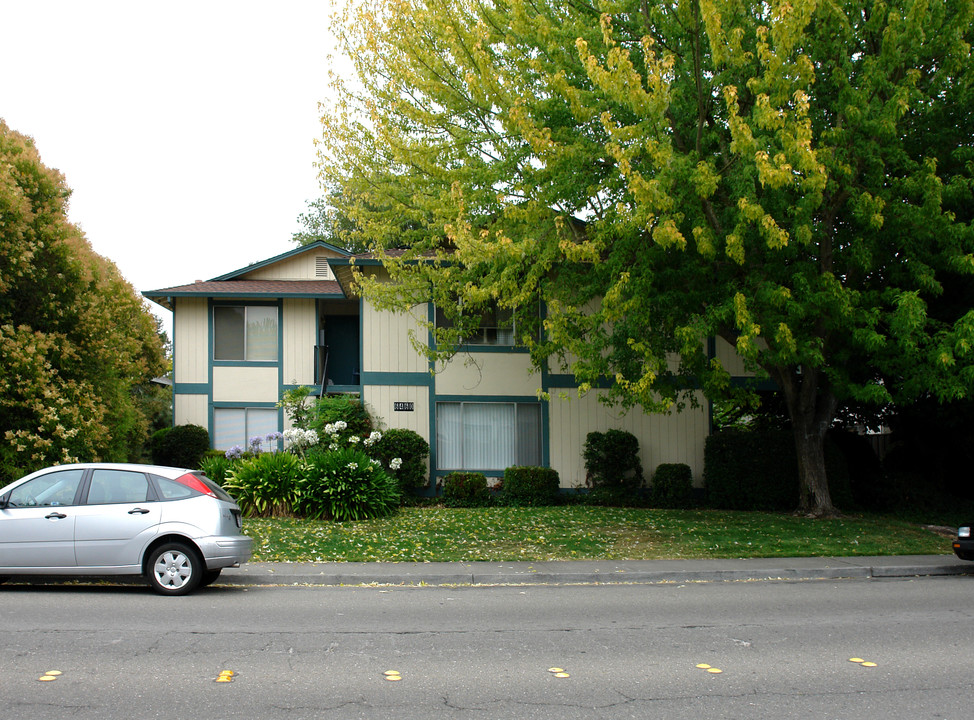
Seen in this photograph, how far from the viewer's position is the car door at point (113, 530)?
9.30 meters

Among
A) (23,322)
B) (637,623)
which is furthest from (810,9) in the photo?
(23,322)

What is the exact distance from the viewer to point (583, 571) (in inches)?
444

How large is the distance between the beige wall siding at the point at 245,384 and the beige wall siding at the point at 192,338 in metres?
0.44

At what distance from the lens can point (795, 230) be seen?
1269 centimetres

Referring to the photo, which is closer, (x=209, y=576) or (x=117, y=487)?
(x=117, y=487)

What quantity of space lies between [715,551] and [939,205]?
633 cm

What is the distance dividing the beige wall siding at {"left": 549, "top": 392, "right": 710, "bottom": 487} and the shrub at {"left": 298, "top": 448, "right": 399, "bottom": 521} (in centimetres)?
530

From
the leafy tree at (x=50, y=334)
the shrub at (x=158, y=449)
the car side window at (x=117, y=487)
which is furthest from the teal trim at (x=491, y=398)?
the car side window at (x=117, y=487)

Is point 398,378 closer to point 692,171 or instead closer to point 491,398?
point 491,398

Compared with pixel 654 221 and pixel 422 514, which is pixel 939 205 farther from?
pixel 422 514

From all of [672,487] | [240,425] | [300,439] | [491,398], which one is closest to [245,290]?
[240,425]

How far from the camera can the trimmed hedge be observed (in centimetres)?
1869

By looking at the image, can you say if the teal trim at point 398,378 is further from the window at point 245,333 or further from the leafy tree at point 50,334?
the leafy tree at point 50,334

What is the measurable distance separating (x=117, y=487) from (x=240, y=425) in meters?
12.3
